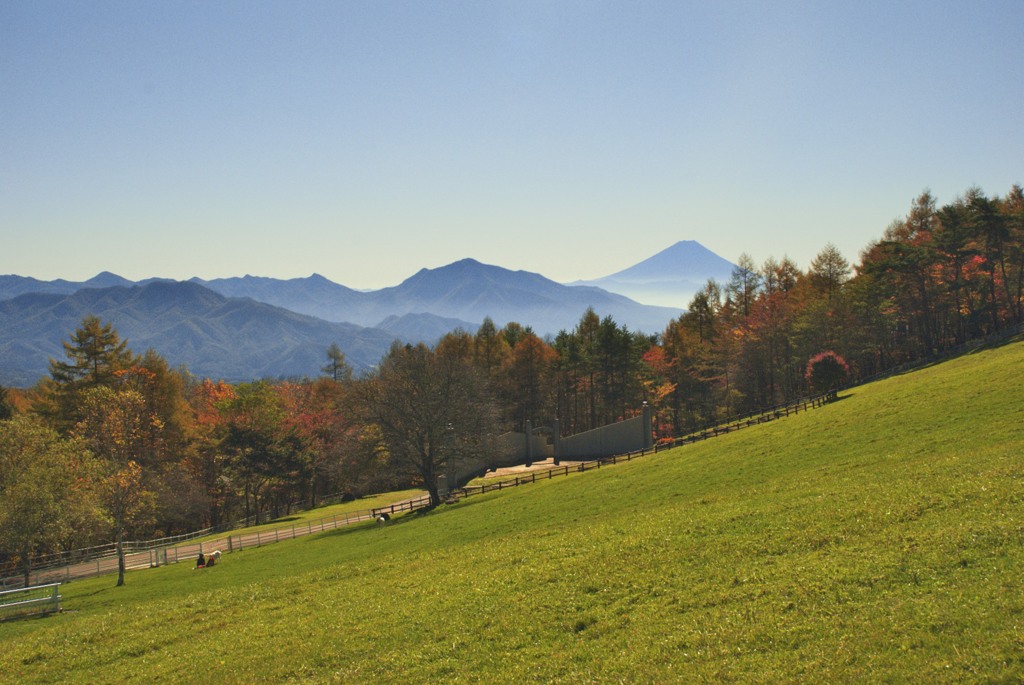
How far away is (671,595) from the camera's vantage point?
17219 mm

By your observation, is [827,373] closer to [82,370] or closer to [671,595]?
[671,595]

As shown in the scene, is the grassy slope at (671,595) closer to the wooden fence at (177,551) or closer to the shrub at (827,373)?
the wooden fence at (177,551)

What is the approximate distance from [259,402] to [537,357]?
42141 mm

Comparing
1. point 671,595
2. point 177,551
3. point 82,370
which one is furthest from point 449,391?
point 82,370

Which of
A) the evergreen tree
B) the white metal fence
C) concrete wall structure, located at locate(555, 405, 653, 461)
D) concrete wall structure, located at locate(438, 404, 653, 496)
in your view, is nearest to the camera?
the white metal fence

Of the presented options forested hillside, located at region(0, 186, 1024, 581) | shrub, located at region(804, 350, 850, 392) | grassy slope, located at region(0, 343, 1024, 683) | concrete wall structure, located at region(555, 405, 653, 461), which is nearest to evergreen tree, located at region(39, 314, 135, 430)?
forested hillside, located at region(0, 186, 1024, 581)

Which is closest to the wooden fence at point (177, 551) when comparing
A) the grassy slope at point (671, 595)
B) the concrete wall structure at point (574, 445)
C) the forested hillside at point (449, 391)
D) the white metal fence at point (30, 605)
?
the forested hillside at point (449, 391)

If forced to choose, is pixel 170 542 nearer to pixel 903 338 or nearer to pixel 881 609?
pixel 881 609

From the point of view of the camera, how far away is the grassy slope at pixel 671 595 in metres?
13.1

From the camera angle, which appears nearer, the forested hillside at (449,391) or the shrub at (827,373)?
the forested hillside at (449,391)

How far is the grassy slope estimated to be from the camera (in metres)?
13.1

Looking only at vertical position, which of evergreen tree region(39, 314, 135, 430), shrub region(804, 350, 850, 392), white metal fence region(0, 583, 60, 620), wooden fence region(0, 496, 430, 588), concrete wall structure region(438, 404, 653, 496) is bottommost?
wooden fence region(0, 496, 430, 588)

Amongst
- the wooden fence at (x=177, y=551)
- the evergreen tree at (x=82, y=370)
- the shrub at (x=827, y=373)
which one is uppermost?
the evergreen tree at (x=82, y=370)

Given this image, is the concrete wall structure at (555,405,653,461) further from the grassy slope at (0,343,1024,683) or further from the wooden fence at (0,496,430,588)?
the grassy slope at (0,343,1024,683)
